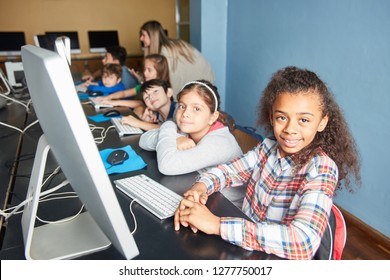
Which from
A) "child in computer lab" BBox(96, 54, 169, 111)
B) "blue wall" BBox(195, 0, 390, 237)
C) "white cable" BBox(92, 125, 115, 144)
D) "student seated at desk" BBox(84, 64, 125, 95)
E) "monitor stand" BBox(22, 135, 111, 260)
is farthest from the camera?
"student seated at desk" BBox(84, 64, 125, 95)

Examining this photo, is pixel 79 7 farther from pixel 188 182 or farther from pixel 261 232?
pixel 261 232

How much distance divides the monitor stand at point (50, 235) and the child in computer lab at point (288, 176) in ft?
0.69

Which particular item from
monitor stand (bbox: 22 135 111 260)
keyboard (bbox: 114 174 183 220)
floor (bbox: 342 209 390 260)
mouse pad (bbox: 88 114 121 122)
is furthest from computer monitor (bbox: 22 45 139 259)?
floor (bbox: 342 209 390 260)

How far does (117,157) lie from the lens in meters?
1.19

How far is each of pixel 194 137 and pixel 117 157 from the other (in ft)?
1.18

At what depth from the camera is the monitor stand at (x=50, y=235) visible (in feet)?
2.26

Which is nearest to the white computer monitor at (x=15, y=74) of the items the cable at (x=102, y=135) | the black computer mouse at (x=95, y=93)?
the black computer mouse at (x=95, y=93)

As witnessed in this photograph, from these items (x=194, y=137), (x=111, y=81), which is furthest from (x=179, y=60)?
(x=194, y=137)

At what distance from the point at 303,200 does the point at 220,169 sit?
1.18ft

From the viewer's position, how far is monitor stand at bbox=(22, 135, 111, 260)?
0.69 m

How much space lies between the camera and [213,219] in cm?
77

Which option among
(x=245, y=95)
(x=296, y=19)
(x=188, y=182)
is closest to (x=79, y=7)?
(x=245, y=95)

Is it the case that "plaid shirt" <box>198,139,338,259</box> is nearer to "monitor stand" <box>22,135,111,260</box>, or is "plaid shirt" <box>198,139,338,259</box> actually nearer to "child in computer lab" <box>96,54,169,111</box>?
"monitor stand" <box>22,135,111,260</box>

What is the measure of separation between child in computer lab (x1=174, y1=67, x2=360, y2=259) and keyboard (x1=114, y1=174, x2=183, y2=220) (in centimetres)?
5
